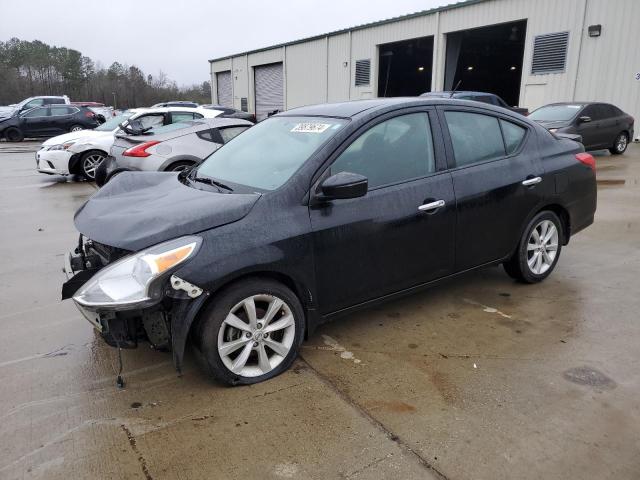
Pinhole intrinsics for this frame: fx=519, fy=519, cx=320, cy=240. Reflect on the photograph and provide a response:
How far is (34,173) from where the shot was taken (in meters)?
12.7

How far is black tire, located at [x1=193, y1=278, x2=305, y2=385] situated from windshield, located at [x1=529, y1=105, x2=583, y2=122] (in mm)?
12319

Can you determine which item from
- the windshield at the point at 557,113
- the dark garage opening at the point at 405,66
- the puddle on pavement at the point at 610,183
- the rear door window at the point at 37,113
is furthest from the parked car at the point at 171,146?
the dark garage opening at the point at 405,66

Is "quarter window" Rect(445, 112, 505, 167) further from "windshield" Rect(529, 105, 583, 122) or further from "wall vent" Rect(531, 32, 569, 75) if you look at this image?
"wall vent" Rect(531, 32, 569, 75)

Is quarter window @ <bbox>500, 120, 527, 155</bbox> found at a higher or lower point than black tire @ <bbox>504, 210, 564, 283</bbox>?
higher

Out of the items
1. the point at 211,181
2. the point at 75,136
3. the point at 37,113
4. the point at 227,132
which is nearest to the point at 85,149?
the point at 75,136

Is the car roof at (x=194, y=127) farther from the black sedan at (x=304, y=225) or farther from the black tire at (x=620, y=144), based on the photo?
the black tire at (x=620, y=144)

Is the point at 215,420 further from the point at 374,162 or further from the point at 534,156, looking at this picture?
the point at 534,156

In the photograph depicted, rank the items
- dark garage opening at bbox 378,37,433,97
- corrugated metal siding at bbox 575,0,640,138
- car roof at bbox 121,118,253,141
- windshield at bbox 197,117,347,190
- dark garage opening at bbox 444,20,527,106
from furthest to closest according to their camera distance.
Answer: dark garage opening at bbox 378,37,433,97 → dark garage opening at bbox 444,20,527,106 → corrugated metal siding at bbox 575,0,640,138 → car roof at bbox 121,118,253,141 → windshield at bbox 197,117,347,190

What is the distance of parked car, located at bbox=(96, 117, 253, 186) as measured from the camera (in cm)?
761

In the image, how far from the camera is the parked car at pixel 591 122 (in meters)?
13.2

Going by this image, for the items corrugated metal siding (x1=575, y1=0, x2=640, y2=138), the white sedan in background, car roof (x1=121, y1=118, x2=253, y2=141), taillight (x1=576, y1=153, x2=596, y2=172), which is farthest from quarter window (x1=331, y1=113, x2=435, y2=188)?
corrugated metal siding (x1=575, y1=0, x2=640, y2=138)

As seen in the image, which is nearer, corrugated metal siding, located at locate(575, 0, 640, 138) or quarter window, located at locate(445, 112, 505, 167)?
quarter window, located at locate(445, 112, 505, 167)

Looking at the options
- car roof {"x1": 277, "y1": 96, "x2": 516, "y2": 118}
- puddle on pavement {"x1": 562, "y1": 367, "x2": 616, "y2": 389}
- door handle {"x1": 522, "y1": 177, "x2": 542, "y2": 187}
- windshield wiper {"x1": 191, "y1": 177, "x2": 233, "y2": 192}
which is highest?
car roof {"x1": 277, "y1": 96, "x2": 516, "y2": 118}

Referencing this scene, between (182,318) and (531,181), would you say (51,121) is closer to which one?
(531,181)
